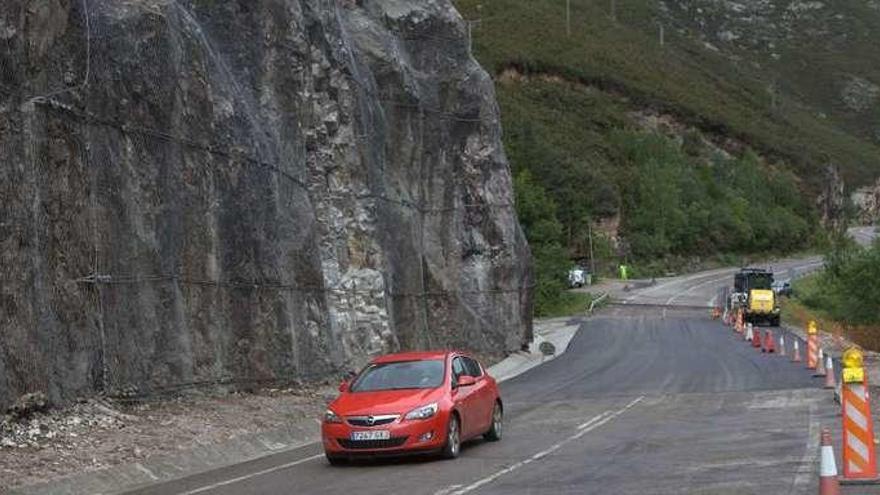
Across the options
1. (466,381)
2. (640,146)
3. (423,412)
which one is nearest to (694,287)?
(640,146)

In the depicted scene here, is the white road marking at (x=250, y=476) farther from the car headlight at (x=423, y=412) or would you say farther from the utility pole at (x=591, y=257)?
the utility pole at (x=591, y=257)

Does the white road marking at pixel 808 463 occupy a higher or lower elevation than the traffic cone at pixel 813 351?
higher

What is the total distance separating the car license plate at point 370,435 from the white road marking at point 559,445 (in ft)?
5.19

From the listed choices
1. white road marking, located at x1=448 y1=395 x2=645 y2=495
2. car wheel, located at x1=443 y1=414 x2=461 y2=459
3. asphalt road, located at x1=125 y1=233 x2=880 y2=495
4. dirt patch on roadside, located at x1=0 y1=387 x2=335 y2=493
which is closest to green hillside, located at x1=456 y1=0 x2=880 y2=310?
asphalt road, located at x1=125 y1=233 x2=880 y2=495

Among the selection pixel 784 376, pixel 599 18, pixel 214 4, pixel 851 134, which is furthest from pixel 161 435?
pixel 851 134

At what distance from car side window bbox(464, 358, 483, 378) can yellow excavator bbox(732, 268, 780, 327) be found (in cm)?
4353

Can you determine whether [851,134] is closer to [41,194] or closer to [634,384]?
[634,384]

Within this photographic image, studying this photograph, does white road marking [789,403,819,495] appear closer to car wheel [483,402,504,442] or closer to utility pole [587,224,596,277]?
car wheel [483,402,504,442]

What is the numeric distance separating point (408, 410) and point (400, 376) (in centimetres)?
143

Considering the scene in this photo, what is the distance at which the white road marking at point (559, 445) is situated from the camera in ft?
45.1

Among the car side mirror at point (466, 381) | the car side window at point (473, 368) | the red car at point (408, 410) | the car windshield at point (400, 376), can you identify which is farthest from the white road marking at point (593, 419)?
the car windshield at point (400, 376)

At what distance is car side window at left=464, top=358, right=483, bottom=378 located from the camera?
723 inches

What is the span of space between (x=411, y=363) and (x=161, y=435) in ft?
11.9

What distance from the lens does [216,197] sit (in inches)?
889
